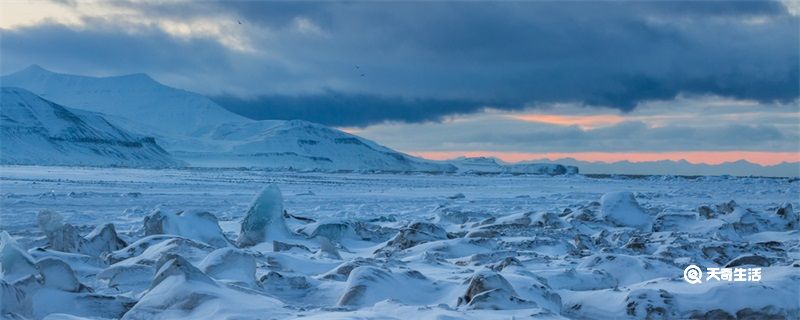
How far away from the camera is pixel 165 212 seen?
36.1 ft

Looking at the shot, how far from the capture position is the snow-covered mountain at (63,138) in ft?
428

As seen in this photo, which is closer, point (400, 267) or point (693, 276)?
point (693, 276)

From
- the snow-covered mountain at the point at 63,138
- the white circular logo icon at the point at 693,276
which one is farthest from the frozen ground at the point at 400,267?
the snow-covered mountain at the point at 63,138

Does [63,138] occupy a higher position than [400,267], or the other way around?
[63,138]

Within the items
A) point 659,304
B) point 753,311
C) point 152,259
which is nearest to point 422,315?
point 659,304

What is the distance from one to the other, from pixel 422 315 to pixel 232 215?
1257cm

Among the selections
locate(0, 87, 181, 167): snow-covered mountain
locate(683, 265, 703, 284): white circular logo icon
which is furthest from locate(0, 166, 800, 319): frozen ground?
locate(0, 87, 181, 167): snow-covered mountain

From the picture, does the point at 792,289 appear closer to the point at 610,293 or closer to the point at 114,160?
the point at 610,293

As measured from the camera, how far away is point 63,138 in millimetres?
141125

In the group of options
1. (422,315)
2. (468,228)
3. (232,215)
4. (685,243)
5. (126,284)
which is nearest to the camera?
(422,315)
